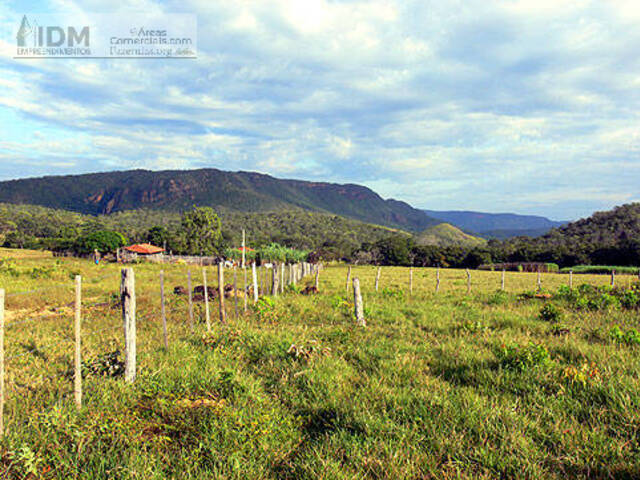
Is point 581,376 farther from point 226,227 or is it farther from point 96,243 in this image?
point 226,227

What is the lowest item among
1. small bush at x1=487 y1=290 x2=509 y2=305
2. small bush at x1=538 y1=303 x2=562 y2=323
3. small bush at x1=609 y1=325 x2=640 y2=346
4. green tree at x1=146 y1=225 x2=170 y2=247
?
small bush at x1=487 y1=290 x2=509 y2=305

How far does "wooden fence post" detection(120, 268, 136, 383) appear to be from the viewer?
5.38 m

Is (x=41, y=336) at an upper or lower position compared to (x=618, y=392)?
lower

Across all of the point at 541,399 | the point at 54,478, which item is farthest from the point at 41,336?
the point at 541,399

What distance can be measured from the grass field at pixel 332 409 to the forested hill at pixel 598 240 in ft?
233

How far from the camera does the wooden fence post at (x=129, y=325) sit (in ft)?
17.7

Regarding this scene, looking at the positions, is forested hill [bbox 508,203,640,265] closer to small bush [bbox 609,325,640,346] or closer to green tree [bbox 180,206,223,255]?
green tree [bbox 180,206,223,255]

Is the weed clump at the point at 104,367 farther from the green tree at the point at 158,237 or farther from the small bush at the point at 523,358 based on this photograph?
the green tree at the point at 158,237

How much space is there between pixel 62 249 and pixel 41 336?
252 ft

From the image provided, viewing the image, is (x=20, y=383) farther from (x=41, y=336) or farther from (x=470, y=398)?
(x=470, y=398)

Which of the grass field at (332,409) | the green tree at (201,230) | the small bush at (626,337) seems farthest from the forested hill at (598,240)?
the grass field at (332,409)

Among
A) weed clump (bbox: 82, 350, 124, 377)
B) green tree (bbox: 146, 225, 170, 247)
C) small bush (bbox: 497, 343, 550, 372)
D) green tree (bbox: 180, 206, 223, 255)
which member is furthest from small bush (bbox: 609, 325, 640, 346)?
green tree (bbox: 146, 225, 170, 247)

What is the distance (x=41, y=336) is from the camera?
334 inches

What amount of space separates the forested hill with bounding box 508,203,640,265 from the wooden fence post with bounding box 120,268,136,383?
77.4 meters
